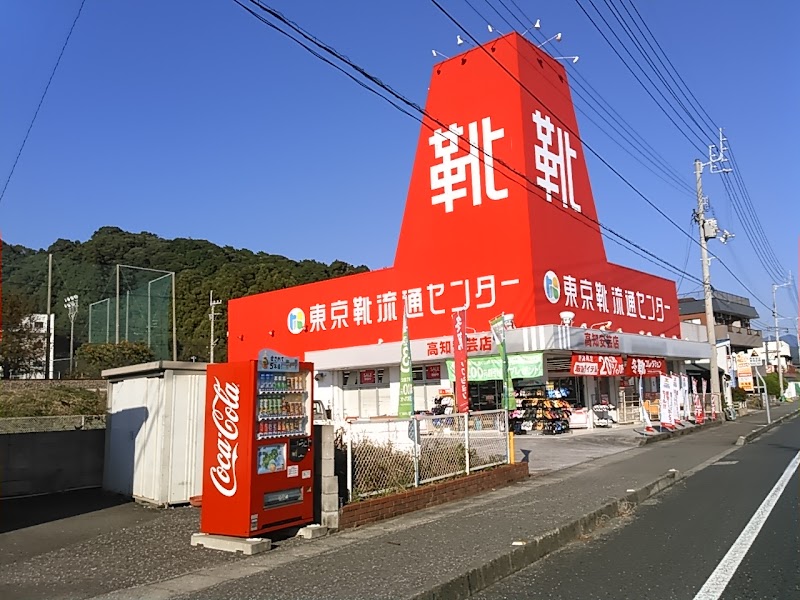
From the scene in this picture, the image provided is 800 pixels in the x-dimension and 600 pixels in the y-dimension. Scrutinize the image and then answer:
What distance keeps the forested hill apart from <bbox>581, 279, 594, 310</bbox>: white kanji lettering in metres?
33.5

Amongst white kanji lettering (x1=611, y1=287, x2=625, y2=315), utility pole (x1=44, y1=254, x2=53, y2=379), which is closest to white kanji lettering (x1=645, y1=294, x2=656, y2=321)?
white kanji lettering (x1=611, y1=287, x2=625, y2=315)

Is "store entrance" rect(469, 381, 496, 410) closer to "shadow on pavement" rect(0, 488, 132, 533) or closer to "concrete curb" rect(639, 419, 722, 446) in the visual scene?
"concrete curb" rect(639, 419, 722, 446)

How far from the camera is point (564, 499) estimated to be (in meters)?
10.2

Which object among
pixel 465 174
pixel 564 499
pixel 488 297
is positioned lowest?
pixel 564 499

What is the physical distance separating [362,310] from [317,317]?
3372mm

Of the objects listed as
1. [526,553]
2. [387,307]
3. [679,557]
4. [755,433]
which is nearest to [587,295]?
[755,433]

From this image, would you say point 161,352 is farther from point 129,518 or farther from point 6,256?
point 129,518

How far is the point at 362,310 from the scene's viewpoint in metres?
29.6

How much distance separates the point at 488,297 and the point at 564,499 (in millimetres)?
14548

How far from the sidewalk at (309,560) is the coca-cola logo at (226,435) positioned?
0.77 metres

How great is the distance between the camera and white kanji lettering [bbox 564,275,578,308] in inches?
967

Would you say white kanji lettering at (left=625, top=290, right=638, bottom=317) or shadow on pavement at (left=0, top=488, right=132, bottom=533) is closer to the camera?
shadow on pavement at (left=0, top=488, right=132, bottom=533)

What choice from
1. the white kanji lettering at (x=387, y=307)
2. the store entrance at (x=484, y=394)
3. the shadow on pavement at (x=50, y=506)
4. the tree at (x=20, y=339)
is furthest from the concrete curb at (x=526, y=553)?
the tree at (x=20, y=339)

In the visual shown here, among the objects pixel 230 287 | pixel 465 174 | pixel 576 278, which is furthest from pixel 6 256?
pixel 576 278
